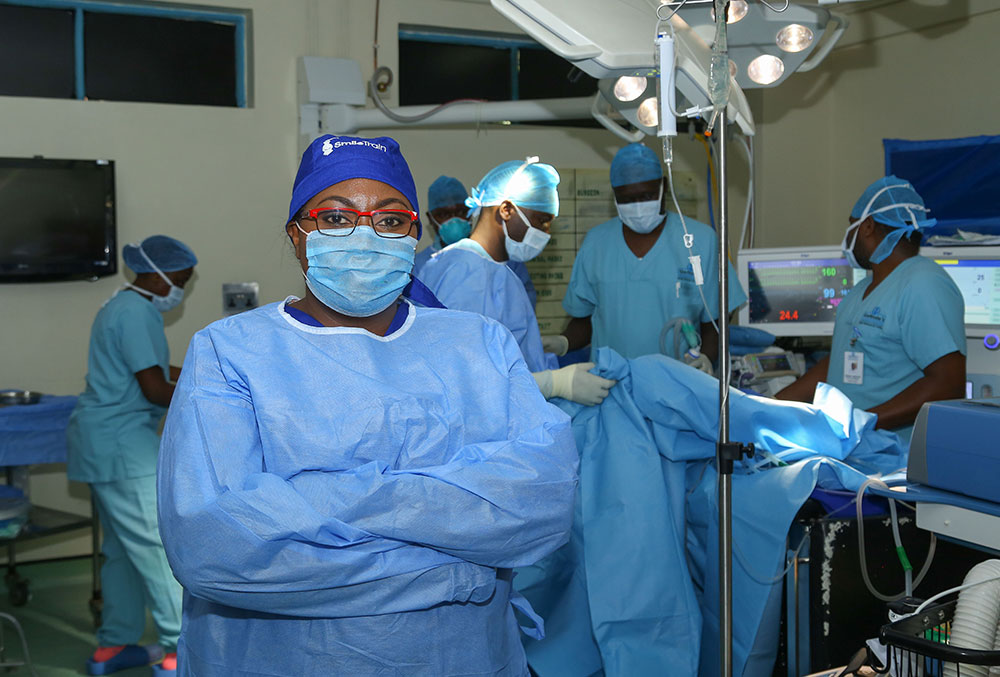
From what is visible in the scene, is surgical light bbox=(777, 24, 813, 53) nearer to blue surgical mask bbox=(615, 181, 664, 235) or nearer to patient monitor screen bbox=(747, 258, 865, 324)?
blue surgical mask bbox=(615, 181, 664, 235)

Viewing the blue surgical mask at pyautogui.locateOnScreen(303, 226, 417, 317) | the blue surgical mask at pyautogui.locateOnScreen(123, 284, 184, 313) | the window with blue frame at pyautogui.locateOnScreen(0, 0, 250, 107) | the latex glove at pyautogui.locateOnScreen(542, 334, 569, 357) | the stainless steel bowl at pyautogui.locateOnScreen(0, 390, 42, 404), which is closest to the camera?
the blue surgical mask at pyautogui.locateOnScreen(303, 226, 417, 317)

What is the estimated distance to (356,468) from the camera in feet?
4.00

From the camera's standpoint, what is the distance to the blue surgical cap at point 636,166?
323cm

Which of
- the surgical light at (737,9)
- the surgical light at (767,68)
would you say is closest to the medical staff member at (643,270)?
the surgical light at (767,68)

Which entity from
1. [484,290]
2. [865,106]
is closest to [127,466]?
[484,290]

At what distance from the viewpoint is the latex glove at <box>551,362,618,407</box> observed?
7.87 feet

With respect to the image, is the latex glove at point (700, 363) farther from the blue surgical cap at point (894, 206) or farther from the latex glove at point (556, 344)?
the latex glove at point (556, 344)

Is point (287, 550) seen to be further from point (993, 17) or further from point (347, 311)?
point (993, 17)

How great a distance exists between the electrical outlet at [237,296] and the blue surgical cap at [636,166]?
212cm

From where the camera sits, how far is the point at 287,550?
1117mm

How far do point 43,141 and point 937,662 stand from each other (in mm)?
4210

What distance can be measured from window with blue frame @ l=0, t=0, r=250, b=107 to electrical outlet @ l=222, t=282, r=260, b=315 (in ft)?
2.97

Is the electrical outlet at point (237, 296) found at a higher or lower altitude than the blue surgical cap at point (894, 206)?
lower

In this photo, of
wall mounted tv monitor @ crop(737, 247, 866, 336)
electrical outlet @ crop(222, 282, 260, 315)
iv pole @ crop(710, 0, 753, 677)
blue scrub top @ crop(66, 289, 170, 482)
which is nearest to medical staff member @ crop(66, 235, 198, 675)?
blue scrub top @ crop(66, 289, 170, 482)
